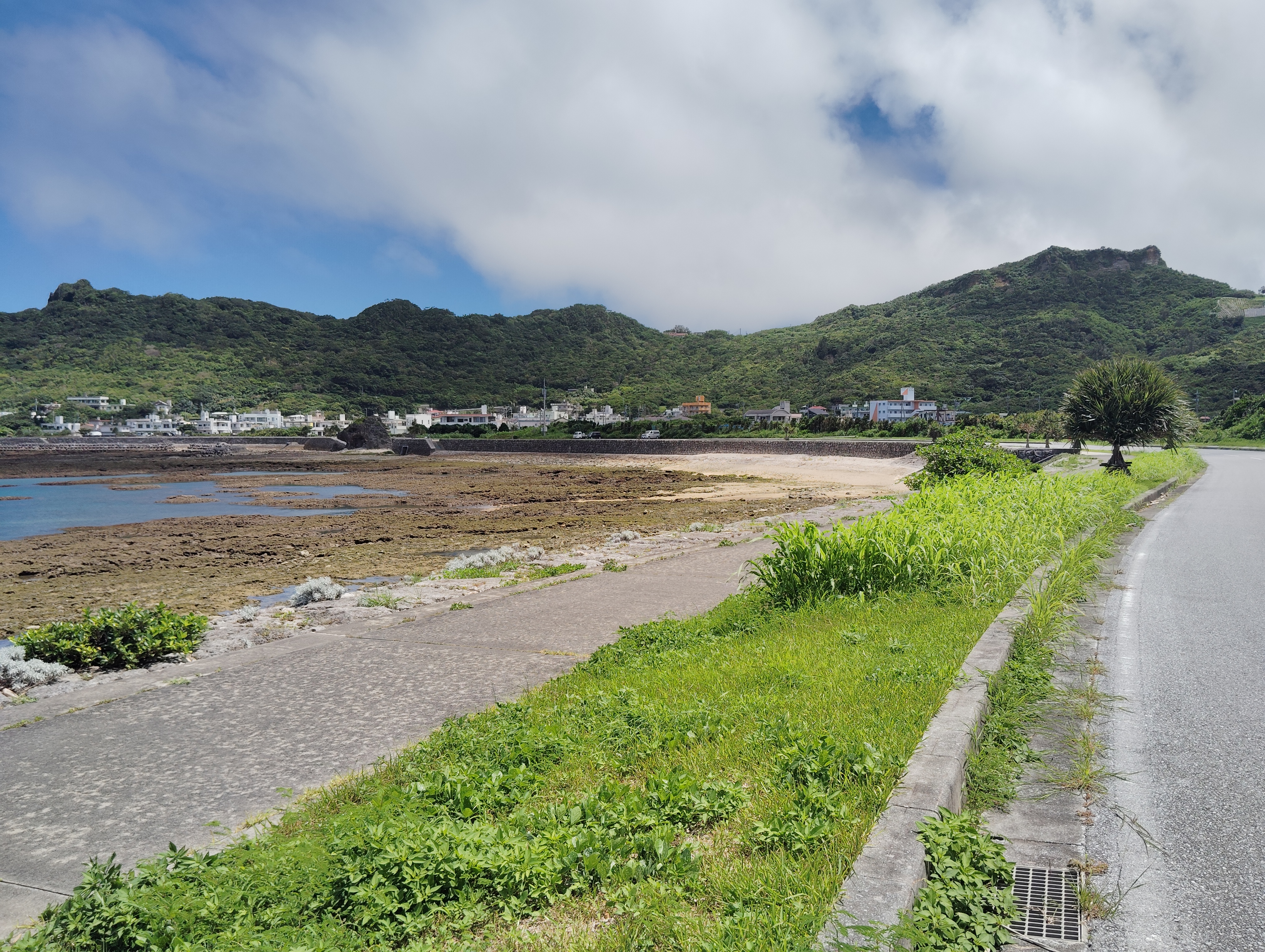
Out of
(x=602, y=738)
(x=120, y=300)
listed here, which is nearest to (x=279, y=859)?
(x=602, y=738)

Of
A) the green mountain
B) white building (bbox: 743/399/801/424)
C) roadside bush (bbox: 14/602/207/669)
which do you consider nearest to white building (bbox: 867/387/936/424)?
the green mountain

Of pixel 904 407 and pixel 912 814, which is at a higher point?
pixel 904 407

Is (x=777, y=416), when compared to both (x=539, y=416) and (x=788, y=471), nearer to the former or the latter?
(x=788, y=471)

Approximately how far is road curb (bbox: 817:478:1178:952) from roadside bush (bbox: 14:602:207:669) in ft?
20.0

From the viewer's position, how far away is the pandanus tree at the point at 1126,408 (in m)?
22.7

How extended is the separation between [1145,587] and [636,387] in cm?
13731

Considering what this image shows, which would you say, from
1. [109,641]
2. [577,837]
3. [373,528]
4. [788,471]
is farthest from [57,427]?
[577,837]

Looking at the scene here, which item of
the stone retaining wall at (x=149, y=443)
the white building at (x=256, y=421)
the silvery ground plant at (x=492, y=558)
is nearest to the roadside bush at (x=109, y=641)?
the silvery ground plant at (x=492, y=558)

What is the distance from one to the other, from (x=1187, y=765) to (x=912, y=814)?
6.48 feet

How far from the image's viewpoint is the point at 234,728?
448 centimetres

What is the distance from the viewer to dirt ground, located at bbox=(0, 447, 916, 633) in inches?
506

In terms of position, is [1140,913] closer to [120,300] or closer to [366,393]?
Result: [366,393]

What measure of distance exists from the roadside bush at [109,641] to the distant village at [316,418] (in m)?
89.3

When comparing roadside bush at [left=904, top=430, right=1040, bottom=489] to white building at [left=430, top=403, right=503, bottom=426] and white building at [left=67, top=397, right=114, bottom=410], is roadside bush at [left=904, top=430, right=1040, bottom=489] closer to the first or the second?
white building at [left=430, top=403, right=503, bottom=426]
